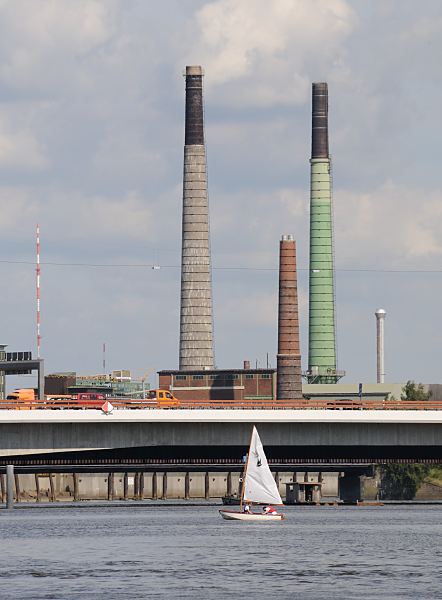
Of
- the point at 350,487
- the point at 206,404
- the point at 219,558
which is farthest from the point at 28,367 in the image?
the point at 219,558

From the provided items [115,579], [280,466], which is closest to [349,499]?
[280,466]

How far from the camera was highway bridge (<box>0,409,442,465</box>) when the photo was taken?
127m

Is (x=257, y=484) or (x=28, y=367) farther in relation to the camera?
(x=28, y=367)

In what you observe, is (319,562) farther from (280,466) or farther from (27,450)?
(280,466)

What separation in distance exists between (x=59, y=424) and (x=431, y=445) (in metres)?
27.8

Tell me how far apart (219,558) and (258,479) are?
107 feet

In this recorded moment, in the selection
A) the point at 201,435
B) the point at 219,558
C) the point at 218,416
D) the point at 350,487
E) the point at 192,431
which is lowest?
the point at 219,558

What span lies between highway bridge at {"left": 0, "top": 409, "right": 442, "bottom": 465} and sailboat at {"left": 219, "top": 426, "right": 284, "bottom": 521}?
4.85 meters

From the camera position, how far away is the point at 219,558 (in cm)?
9106

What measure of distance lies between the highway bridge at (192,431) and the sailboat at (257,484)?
4.85 m

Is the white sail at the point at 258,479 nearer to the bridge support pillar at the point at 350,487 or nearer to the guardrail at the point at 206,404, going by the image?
the guardrail at the point at 206,404

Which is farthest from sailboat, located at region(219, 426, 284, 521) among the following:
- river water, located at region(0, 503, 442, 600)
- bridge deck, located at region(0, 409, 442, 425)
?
bridge deck, located at region(0, 409, 442, 425)

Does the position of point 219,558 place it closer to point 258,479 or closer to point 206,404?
point 258,479

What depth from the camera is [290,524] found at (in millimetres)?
124062
